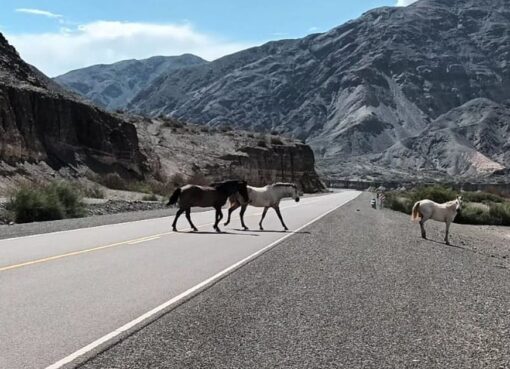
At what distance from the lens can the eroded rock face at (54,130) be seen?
42.0 m

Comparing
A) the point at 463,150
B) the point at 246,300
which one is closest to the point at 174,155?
the point at 246,300

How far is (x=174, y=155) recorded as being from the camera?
221 ft

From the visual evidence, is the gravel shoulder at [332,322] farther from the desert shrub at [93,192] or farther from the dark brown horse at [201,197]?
the desert shrub at [93,192]

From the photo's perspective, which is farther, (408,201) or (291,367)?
(408,201)

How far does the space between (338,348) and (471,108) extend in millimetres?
201103

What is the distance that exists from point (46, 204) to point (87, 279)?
1834 cm

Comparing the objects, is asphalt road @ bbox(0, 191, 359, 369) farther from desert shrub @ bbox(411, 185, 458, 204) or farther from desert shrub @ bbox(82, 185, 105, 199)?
desert shrub @ bbox(411, 185, 458, 204)

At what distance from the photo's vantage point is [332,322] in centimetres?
816

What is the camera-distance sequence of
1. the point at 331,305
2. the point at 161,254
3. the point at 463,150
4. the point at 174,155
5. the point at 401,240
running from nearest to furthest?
the point at 331,305
the point at 161,254
the point at 401,240
the point at 174,155
the point at 463,150

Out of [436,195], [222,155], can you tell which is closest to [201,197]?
[436,195]

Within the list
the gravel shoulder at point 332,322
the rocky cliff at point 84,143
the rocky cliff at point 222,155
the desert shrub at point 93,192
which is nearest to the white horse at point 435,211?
the gravel shoulder at point 332,322

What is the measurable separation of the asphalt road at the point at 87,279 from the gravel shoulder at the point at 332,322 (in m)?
0.55

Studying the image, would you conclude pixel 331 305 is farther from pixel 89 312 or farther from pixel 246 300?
pixel 89 312

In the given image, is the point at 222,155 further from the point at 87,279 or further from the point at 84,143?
the point at 87,279
